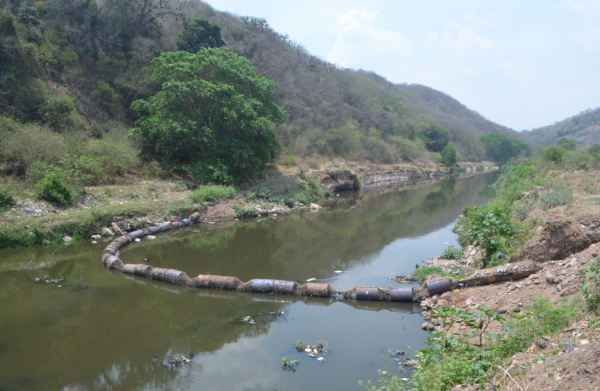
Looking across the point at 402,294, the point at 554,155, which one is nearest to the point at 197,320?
the point at 402,294

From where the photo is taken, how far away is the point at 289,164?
2930cm

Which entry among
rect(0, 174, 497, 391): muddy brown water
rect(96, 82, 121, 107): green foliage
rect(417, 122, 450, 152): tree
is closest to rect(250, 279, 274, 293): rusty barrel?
rect(0, 174, 497, 391): muddy brown water

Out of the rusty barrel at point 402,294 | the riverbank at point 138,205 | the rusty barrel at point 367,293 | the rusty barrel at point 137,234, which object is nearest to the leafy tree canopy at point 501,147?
the riverbank at point 138,205

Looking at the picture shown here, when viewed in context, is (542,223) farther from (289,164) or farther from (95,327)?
(289,164)

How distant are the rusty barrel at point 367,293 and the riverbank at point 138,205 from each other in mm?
10577

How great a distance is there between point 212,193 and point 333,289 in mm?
11809

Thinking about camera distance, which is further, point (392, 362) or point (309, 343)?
point (309, 343)

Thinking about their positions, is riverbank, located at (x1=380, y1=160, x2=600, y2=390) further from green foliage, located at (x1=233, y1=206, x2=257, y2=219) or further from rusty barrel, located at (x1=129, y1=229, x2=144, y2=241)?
rusty barrel, located at (x1=129, y1=229, x2=144, y2=241)

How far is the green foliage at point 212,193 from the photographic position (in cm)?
1883

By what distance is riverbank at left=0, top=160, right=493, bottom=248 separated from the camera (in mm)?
13586

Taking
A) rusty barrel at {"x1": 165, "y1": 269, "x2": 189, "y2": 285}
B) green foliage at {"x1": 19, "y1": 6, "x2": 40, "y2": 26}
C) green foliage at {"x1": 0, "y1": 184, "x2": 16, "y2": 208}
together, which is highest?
green foliage at {"x1": 19, "y1": 6, "x2": 40, "y2": 26}

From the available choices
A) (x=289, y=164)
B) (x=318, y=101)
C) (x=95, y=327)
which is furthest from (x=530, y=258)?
(x=318, y=101)

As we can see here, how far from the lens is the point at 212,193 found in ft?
64.2

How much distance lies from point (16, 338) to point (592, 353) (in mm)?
9185
